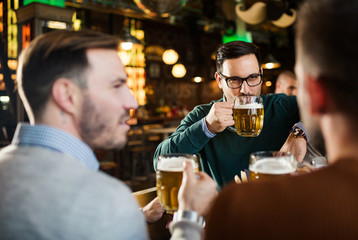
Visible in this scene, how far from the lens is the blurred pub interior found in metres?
4.41

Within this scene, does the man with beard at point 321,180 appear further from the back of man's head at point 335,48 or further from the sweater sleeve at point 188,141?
the sweater sleeve at point 188,141

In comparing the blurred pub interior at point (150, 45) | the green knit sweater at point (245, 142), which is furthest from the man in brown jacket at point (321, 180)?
the blurred pub interior at point (150, 45)

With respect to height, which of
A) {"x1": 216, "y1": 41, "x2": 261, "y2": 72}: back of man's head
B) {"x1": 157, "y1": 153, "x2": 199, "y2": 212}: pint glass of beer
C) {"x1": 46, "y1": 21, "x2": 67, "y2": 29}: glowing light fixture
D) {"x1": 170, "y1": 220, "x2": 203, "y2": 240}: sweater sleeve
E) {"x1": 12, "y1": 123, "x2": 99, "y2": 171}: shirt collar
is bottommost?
{"x1": 170, "y1": 220, "x2": 203, "y2": 240}: sweater sleeve

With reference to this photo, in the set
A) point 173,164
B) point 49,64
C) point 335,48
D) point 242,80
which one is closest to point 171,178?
point 173,164

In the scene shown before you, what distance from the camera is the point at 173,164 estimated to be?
1144mm

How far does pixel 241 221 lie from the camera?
25.0 inches

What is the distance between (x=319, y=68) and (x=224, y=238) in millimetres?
376

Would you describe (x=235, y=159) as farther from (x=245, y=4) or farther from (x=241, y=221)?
(x=245, y=4)

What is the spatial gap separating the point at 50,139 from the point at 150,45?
31.6 feet

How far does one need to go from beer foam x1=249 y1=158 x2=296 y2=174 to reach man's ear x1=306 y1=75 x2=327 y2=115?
41 cm

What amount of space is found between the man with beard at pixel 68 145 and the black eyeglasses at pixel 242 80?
0.92 meters

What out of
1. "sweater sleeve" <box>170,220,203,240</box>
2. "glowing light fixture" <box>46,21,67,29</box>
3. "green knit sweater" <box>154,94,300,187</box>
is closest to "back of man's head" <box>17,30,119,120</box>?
"sweater sleeve" <box>170,220,203,240</box>

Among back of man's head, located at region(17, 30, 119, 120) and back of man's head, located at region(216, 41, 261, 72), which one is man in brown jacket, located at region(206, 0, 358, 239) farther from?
back of man's head, located at region(216, 41, 261, 72)

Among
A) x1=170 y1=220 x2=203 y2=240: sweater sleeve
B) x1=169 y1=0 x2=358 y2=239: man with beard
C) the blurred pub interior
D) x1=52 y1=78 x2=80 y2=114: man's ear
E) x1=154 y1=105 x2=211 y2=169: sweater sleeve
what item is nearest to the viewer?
x1=169 y1=0 x2=358 y2=239: man with beard
